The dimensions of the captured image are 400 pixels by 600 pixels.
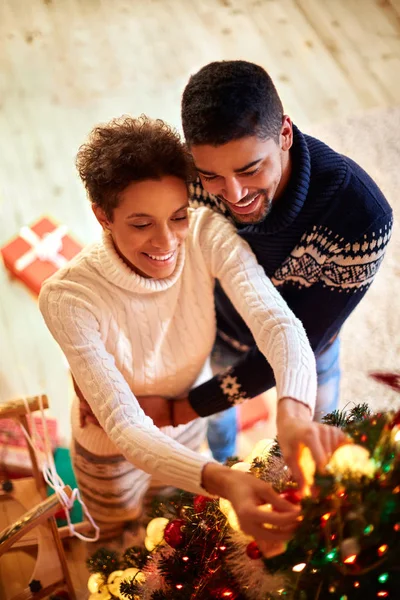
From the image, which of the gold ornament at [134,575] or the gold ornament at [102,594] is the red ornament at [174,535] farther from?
the gold ornament at [102,594]

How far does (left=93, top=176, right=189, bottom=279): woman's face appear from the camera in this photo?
1144 mm

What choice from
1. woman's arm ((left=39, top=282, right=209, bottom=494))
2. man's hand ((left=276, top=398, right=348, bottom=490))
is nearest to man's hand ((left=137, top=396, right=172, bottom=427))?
woman's arm ((left=39, top=282, right=209, bottom=494))

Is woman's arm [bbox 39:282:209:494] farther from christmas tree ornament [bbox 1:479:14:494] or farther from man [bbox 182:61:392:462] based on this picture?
christmas tree ornament [bbox 1:479:14:494]

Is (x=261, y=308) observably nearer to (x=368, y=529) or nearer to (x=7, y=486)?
(x=368, y=529)

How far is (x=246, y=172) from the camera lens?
118 cm

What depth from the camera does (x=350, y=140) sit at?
8.88 ft

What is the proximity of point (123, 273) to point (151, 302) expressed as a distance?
4.2 inches

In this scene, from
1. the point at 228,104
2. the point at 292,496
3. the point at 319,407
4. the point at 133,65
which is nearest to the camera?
the point at 292,496

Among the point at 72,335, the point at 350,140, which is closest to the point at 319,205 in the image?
the point at 72,335

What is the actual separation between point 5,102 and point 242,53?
109 centimetres

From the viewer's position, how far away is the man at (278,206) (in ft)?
3.71

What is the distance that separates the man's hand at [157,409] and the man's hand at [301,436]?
392 mm

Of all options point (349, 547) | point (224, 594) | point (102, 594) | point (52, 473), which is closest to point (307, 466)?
point (349, 547)

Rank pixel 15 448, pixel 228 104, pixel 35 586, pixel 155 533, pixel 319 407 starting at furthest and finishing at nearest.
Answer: pixel 15 448
pixel 319 407
pixel 35 586
pixel 155 533
pixel 228 104
